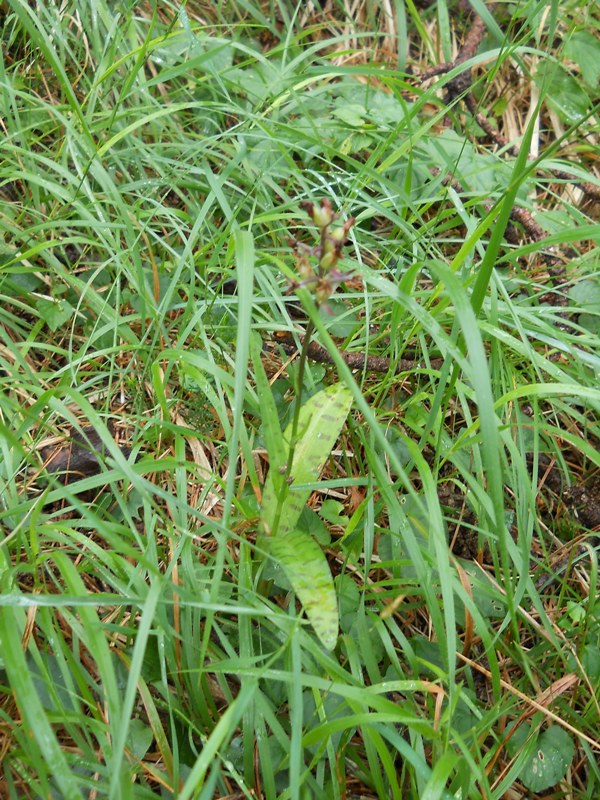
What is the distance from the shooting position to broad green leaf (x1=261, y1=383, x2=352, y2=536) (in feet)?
4.47

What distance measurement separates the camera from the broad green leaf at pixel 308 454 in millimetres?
1363

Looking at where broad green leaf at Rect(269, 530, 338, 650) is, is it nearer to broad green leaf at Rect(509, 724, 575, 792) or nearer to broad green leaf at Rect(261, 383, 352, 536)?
→ broad green leaf at Rect(261, 383, 352, 536)

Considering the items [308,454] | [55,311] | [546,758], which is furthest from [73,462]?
[546,758]

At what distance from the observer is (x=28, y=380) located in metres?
1.75

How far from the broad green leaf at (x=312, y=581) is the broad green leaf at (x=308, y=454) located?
0.20 ft

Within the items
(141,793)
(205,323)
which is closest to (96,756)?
(141,793)

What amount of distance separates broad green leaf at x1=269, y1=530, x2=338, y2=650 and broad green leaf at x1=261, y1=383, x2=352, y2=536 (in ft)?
0.20

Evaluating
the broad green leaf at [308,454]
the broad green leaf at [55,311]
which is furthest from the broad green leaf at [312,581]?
the broad green leaf at [55,311]

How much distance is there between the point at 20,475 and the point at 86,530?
206 millimetres

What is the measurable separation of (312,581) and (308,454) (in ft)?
0.98

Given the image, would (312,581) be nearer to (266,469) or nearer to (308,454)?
(308,454)

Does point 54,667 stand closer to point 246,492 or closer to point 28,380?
point 246,492

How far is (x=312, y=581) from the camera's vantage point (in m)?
1.20

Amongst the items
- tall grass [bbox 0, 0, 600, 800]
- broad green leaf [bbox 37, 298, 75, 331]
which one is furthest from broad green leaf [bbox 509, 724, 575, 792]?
broad green leaf [bbox 37, 298, 75, 331]
